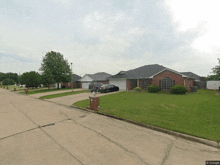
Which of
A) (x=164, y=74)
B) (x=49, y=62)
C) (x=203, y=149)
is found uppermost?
(x=49, y=62)

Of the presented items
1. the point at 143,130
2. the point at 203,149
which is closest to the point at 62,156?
the point at 143,130

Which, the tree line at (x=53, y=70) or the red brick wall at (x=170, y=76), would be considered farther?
the tree line at (x=53, y=70)

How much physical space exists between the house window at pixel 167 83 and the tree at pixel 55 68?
22971 millimetres

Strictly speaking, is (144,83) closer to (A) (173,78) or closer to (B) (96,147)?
(A) (173,78)

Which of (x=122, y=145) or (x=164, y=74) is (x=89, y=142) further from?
(x=164, y=74)

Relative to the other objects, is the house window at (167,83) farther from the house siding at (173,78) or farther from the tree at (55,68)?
the tree at (55,68)

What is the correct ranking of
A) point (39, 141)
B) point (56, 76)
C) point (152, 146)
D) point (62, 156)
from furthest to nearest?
point (56, 76)
point (39, 141)
point (152, 146)
point (62, 156)

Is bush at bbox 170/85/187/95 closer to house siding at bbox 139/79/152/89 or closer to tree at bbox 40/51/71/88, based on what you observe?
house siding at bbox 139/79/152/89

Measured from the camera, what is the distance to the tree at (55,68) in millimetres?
27516

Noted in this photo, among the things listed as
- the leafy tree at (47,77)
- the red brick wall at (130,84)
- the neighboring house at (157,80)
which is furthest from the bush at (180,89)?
the leafy tree at (47,77)

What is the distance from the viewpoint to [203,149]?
10.7 ft

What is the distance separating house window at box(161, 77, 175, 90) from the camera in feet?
54.7

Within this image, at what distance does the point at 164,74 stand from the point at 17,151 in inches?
730

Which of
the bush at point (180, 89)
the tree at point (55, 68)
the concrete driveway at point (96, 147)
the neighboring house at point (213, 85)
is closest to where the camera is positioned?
the concrete driveway at point (96, 147)
